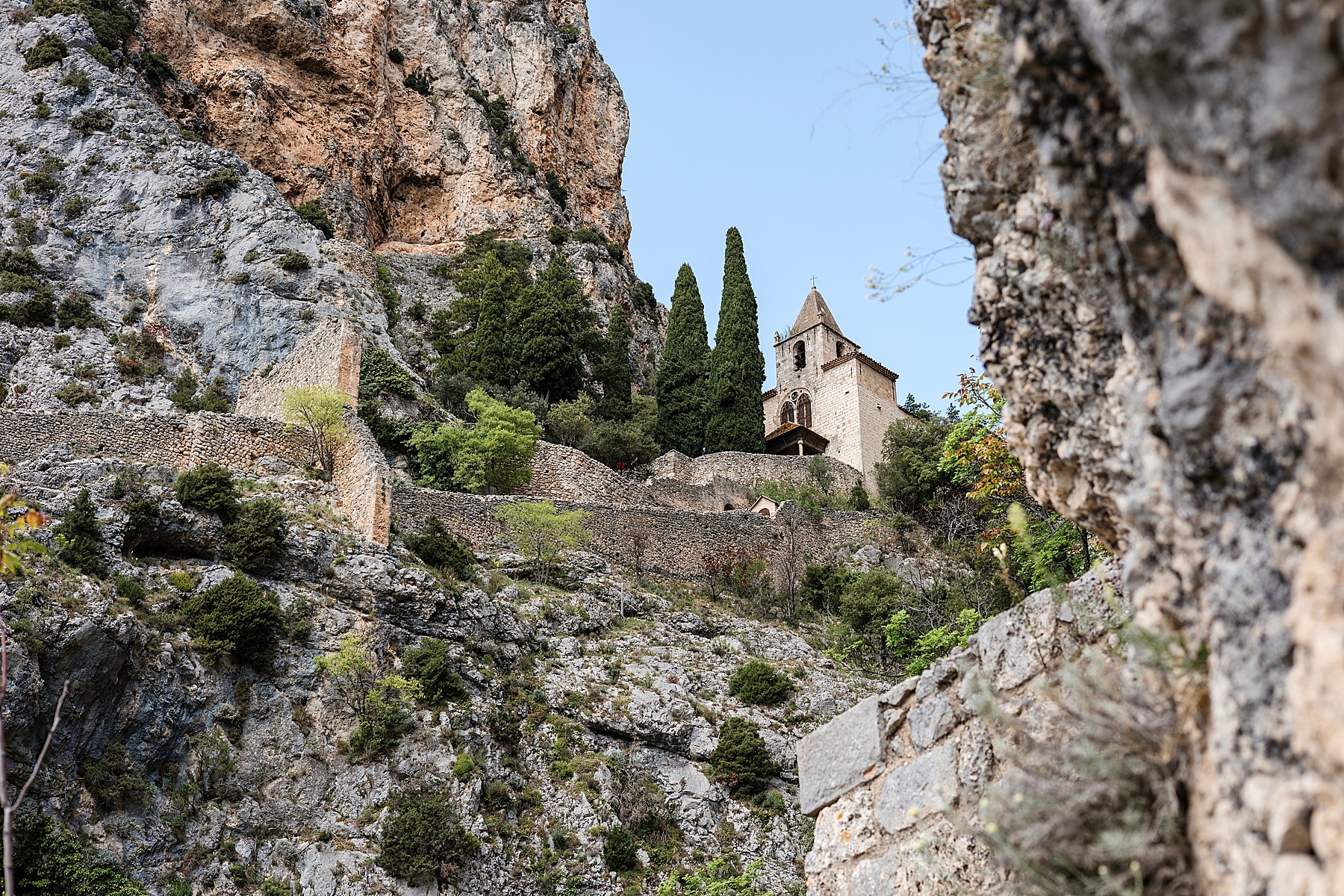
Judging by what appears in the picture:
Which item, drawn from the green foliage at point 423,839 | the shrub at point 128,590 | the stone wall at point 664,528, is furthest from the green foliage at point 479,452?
the green foliage at point 423,839

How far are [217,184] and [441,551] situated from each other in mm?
17503

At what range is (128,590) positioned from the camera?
1580 centimetres

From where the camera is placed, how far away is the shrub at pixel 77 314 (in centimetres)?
2919

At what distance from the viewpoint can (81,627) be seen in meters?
13.9

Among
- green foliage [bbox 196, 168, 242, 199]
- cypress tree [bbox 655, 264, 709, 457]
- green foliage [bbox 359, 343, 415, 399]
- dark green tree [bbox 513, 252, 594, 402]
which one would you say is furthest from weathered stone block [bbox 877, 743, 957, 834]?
cypress tree [bbox 655, 264, 709, 457]

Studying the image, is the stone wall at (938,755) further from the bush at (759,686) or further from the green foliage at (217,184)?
the green foliage at (217,184)

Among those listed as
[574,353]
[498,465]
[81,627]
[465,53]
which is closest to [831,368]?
[574,353]

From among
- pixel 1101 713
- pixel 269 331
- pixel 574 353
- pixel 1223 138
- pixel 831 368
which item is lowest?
pixel 1101 713

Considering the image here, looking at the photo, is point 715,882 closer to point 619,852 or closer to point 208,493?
point 619,852

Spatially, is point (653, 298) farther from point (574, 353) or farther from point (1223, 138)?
point (1223, 138)

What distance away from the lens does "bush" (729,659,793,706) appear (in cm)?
2070

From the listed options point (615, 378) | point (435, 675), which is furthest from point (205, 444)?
point (615, 378)

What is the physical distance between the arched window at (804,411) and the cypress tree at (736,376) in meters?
4.77

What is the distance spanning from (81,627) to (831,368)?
1457 inches
